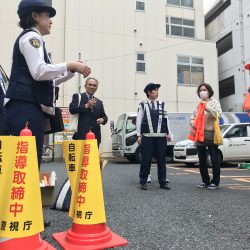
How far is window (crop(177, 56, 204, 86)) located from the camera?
2058cm

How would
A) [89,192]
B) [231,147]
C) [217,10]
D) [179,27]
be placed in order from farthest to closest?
[217,10] → [179,27] → [231,147] → [89,192]

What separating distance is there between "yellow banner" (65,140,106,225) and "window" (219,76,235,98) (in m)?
22.1

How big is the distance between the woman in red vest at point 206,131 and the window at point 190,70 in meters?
15.0

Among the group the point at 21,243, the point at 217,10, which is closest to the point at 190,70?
the point at 217,10

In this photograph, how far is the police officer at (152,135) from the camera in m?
5.60

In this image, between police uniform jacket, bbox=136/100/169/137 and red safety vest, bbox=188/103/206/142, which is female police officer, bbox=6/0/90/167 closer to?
police uniform jacket, bbox=136/100/169/137

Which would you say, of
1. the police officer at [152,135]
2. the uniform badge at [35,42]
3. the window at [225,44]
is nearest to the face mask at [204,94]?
the police officer at [152,135]

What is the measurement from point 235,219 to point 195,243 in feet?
3.22

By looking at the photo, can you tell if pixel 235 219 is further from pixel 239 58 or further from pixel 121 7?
pixel 239 58

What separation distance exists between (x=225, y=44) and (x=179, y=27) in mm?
5071

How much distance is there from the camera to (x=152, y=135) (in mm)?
5586

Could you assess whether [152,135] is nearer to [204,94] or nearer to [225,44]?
[204,94]

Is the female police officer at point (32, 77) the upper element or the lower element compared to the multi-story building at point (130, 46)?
lower

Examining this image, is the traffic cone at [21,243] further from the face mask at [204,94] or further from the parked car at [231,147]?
the parked car at [231,147]
